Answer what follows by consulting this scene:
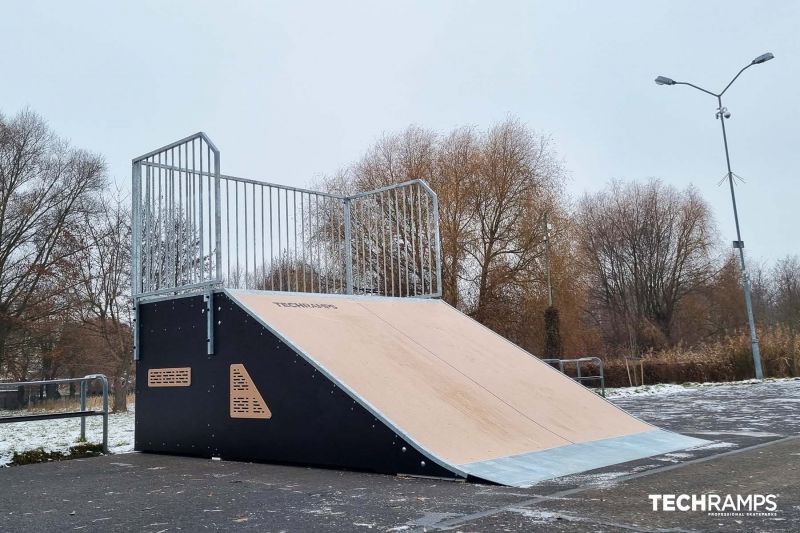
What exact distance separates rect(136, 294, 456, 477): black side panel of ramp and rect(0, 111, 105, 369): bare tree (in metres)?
15.9

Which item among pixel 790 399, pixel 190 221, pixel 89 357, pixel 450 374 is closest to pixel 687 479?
pixel 450 374

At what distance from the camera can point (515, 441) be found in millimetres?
5090

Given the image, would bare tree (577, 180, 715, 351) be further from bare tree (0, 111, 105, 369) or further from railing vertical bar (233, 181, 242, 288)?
railing vertical bar (233, 181, 242, 288)

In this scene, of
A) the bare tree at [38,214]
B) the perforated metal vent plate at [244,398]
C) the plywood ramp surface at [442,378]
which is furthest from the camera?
the bare tree at [38,214]

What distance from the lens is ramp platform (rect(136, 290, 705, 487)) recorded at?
4809mm

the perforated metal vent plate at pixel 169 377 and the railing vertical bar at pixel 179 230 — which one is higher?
the railing vertical bar at pixel 179 230

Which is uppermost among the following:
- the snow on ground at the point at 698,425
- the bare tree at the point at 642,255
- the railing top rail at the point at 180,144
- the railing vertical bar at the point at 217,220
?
the bare tree at the point at 642,255

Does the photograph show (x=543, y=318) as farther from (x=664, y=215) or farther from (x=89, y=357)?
(x=664, y=215)

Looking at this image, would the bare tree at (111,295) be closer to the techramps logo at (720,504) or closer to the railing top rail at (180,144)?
the railing top rail at (180,144)

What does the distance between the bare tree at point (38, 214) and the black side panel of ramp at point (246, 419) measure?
15931mm

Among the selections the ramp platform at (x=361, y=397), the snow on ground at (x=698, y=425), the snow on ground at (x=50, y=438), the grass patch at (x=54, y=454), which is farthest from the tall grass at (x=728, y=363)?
the grass patch at (x=54, y=454)

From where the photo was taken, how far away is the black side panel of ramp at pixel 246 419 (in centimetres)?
487

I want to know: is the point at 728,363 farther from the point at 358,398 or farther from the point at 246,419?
the point at 358,398

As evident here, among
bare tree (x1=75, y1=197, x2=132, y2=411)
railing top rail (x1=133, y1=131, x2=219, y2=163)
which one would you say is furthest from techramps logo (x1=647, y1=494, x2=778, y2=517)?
bare tree (x1=75, y1=197, x2=132, y2=411)
